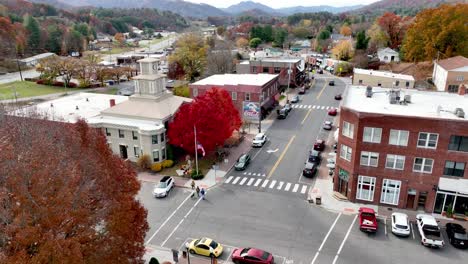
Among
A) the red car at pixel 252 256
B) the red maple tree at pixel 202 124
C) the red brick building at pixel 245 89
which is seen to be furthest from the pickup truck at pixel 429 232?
the red brick building at pixel 245 89

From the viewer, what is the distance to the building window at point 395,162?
1328 inches

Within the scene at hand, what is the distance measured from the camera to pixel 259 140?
51.2 metres

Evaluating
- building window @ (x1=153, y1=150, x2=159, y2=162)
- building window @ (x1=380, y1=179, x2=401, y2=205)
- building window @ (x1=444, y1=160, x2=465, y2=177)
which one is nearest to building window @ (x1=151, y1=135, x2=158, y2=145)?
building window @ (x1=153, y1=150, x2=159, y2=162)

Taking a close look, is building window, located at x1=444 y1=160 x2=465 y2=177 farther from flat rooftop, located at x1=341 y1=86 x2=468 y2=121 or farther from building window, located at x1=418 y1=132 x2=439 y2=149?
flat rooftop, located at x1=341 y1=86 x2=468 y2=121

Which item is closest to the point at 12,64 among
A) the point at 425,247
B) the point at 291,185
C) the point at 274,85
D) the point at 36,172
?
the point at 274,85

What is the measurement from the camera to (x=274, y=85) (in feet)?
232

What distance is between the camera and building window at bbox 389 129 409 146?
1298 inches

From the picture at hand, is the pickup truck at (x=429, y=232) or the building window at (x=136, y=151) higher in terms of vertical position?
the building window at (x=136, y=151)

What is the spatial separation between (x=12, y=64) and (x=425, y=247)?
129m

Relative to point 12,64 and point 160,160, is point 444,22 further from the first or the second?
point 12,64

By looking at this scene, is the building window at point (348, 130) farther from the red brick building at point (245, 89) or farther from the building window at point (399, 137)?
the red brick building at point (245, 89)

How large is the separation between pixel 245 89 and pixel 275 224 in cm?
3216

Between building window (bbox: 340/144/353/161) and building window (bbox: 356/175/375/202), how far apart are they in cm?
222

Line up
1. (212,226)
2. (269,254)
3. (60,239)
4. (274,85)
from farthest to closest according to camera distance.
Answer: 1. (274,85)
2. (212,226)
3. (269,254)
4. (60,239)
